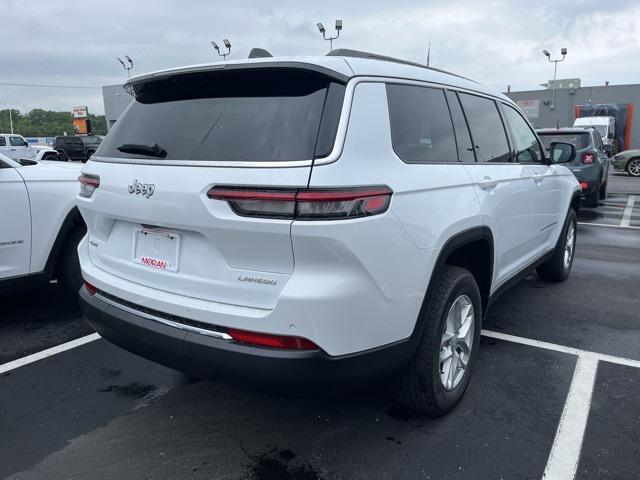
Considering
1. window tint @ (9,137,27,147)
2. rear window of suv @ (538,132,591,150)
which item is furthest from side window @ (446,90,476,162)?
window tint @ (9,137,27,147)

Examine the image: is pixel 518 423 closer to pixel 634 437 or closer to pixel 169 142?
pixel 634 437

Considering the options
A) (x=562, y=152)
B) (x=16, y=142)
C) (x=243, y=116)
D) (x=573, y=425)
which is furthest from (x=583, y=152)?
(x=16, y=142)

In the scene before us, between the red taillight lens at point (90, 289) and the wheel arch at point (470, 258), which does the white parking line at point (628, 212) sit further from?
the red taillight lens at point (90, 289)

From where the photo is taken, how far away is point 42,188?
165 inches

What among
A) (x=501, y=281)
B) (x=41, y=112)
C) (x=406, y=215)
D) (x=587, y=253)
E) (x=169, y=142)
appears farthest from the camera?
(x=41, y=112)

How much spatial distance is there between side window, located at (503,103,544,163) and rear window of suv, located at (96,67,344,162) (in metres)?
2.32

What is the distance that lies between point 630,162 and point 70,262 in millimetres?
21229

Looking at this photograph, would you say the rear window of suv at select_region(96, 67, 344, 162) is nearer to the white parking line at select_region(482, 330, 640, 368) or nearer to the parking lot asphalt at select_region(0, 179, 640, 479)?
the parking lot asphalt at select_region(0, 179, 640, 479)

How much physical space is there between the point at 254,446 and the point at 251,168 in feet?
4.74

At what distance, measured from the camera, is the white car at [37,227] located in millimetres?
3986

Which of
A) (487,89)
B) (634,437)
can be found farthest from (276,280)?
(487,89)

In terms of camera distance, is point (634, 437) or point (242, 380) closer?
point (242, 380)

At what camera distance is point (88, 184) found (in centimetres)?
279

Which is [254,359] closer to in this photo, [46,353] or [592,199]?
[46,353]
